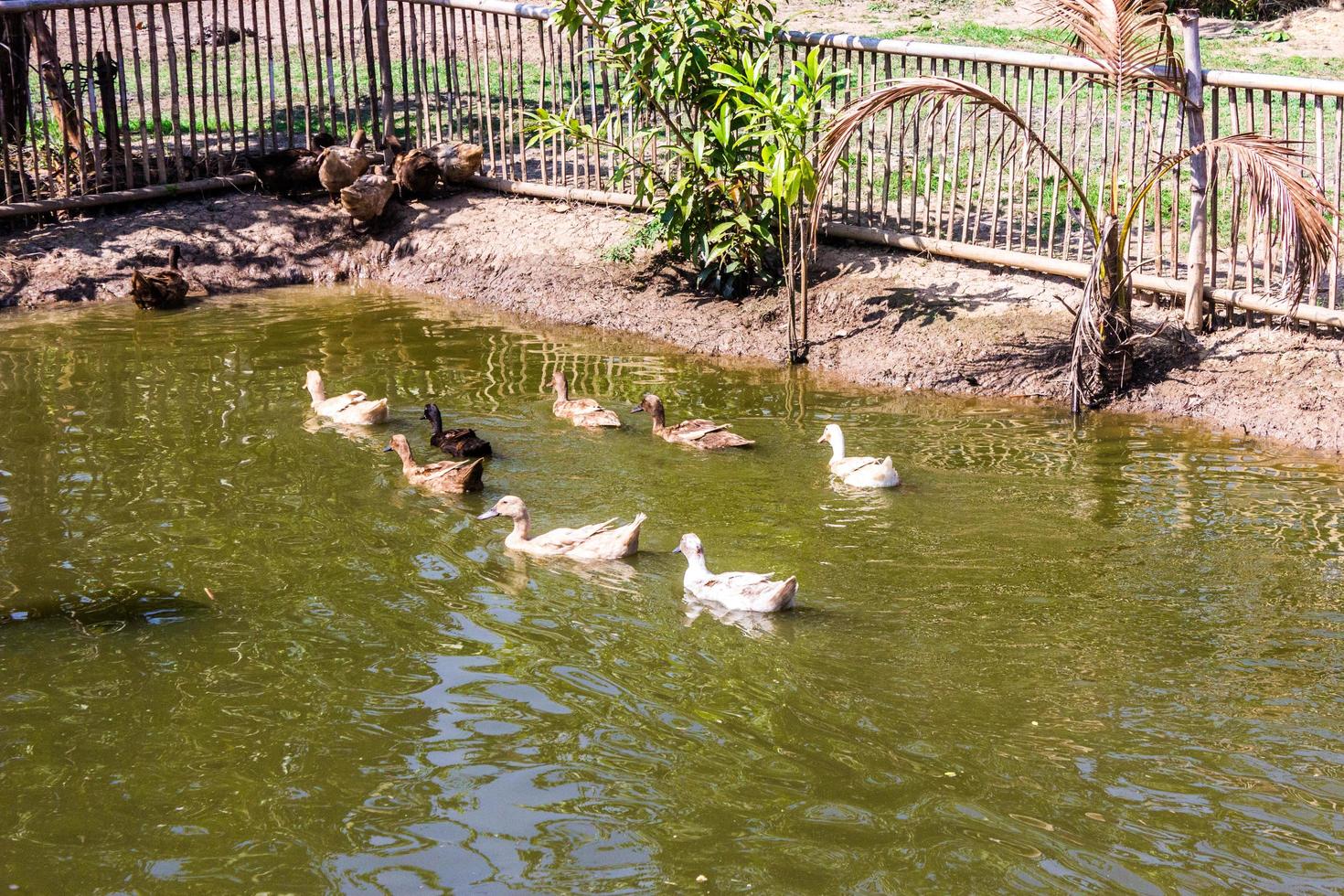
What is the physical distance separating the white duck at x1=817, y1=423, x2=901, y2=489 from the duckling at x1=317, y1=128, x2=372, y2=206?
8072mm

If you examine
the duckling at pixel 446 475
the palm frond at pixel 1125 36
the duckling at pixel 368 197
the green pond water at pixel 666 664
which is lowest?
the green pond water at pixel 666 664

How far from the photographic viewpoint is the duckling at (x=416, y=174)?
53.1 ft

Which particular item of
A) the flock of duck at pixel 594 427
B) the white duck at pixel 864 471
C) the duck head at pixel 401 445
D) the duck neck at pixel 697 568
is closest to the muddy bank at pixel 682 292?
the flock of duck at pixel 594 427

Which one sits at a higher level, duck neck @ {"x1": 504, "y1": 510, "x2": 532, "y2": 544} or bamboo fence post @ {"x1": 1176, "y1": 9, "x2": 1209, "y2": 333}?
bamboo fence post @ {"x1": 1176, "y1": 9, "x2": 1209, "y2": 333}

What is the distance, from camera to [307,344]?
44.4 feet

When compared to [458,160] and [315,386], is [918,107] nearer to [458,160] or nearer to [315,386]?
[315,386]

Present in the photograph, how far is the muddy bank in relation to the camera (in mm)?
11273

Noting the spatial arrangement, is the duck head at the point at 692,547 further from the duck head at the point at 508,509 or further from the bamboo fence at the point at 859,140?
the bamboo fence at the point at 859,140

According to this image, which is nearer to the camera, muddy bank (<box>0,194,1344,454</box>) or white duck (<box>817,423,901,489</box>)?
white duck (<box>817,423,901,489</box>)

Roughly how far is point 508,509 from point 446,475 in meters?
0.94

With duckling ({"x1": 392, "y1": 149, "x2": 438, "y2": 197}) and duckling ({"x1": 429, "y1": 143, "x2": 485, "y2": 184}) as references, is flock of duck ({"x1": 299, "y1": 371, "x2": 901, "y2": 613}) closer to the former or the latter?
duckling ({"x1": 429, "y1": 143, "x2": 485, "y2": 184})

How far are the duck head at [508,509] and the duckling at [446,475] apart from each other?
1.39 feet

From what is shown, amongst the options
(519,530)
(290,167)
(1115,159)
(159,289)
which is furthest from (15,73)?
(1115,159)

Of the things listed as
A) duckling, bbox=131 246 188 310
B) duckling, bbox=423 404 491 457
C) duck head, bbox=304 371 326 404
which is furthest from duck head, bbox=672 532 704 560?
duckling, bbox=131 246 188 310
